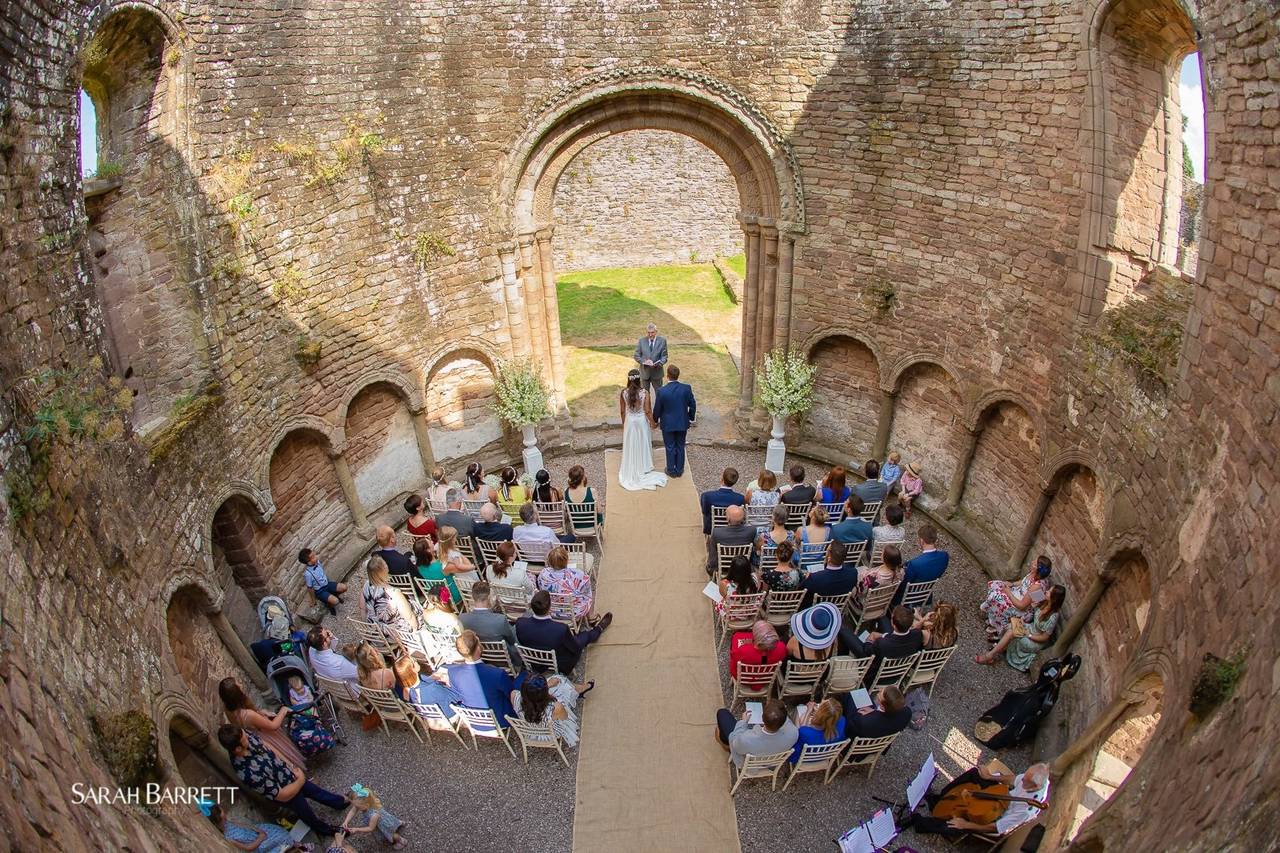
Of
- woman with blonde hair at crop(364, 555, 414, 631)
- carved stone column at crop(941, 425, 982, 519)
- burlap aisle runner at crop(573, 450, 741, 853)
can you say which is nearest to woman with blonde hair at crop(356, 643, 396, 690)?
woman with blonde hair at crop(364, 555, 414, 631)

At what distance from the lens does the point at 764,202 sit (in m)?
12.1

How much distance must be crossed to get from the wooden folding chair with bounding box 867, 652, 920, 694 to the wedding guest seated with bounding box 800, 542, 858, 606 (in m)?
0.94

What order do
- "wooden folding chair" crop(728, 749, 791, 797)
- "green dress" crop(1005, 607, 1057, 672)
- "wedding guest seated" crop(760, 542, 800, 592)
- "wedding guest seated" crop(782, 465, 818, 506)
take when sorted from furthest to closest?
1. "wedding guest seated" crop(782, 465, 818, 506)
2. "green dress" crop(1005, 607, 1057, 672)
3. "wedding guest seated" crop(760, 542, 800, 592)
4. "wooden folding chair" crop(728, 749, 791, 797)

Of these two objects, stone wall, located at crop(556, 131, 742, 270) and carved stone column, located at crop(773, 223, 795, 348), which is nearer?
carved stone column, located at crop(773, 223, 795, 348)

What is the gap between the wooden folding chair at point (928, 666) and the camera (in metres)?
7.84

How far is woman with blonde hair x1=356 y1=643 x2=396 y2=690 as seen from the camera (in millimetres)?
7469

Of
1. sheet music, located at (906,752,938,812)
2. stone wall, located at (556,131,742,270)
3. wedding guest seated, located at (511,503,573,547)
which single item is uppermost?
stone wall, located at (556,131,742,270)

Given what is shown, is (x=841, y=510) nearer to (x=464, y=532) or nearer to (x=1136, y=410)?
(x=1136, y=410)

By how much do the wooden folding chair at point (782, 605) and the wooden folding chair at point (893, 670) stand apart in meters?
1.06

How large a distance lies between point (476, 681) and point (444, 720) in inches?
27.8

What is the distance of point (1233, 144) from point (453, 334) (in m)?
9.61

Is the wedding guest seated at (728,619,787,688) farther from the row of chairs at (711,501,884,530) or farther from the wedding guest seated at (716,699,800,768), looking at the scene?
the row of chairs at (711,501,884,530)

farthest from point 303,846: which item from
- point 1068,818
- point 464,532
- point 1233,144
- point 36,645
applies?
point 1233,144

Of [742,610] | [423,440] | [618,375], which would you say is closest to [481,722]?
[742,610]
